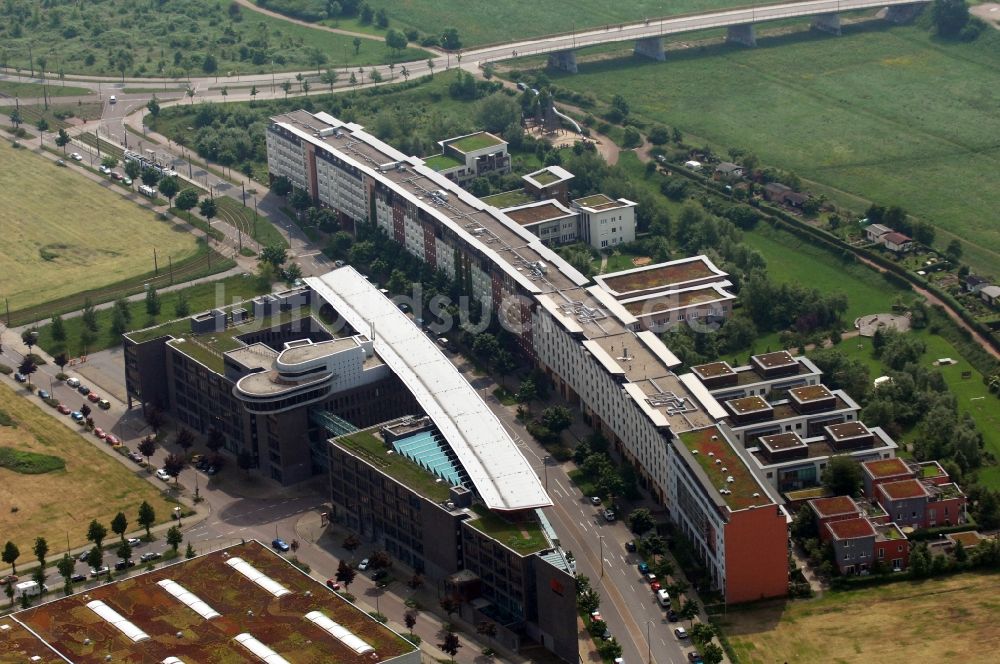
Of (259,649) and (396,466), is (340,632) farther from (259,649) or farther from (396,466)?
(396,466)

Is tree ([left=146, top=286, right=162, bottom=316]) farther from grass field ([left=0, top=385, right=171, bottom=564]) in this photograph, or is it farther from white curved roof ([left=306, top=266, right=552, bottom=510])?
A: grass field ([left=0, top=385, right=171, bottom=564])

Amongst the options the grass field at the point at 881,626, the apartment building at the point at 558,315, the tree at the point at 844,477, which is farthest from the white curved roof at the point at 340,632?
the tree at the point at 844,477

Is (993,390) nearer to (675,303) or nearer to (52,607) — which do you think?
(675,303)

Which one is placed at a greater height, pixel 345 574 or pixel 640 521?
pixel 640 521

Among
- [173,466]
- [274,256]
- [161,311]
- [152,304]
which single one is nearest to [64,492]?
[173,466]

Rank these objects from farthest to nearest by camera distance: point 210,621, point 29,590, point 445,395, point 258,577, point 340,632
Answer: point 445,395
point 29,590
point 258,577
point 210,621
point 340,632

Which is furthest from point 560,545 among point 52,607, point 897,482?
point 52,607

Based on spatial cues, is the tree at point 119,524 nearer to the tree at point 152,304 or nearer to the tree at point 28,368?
the tree at point 28,368
